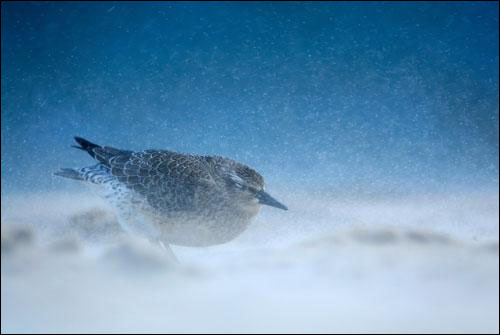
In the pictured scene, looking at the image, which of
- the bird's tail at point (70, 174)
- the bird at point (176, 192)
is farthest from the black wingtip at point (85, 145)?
the bird's tail at point (70, 174)

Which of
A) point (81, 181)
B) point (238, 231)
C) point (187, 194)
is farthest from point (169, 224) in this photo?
point (81, 181)

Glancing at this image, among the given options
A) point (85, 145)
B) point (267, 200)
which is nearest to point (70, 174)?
point (85, 145)

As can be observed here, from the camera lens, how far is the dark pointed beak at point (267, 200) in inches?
160

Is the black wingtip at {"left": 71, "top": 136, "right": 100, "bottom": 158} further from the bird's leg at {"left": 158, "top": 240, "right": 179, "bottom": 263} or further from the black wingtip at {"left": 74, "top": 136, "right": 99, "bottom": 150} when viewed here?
the bird's leg at {"left": 158, "top": 240, "right": 179, "bottom": 263}

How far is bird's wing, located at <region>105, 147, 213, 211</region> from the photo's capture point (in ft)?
12.9

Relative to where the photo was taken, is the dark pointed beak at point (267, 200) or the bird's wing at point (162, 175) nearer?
the bird's wing at point (162, 175)

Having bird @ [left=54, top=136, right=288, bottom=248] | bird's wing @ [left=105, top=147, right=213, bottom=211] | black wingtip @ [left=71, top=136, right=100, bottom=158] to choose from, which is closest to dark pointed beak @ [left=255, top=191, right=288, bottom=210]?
bird @ [left=54, top=136, right=288, bottom=248]

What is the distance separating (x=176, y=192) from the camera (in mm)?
3955

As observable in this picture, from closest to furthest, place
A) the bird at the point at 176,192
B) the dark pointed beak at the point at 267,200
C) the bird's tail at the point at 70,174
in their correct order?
1. the bird at the point at 176,192
2. the dark pointed beak at the point at 267,200
3. the bird's tail at the point at 70,174

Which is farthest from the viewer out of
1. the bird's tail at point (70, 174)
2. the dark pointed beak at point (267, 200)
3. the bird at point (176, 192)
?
the bird's tail at point (70, 174)

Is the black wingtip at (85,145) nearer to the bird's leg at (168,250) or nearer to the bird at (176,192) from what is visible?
the bird at (176,192)

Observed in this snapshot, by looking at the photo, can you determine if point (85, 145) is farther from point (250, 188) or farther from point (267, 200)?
point (267, 200)

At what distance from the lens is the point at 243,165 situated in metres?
4.19

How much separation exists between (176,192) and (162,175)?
17cm
